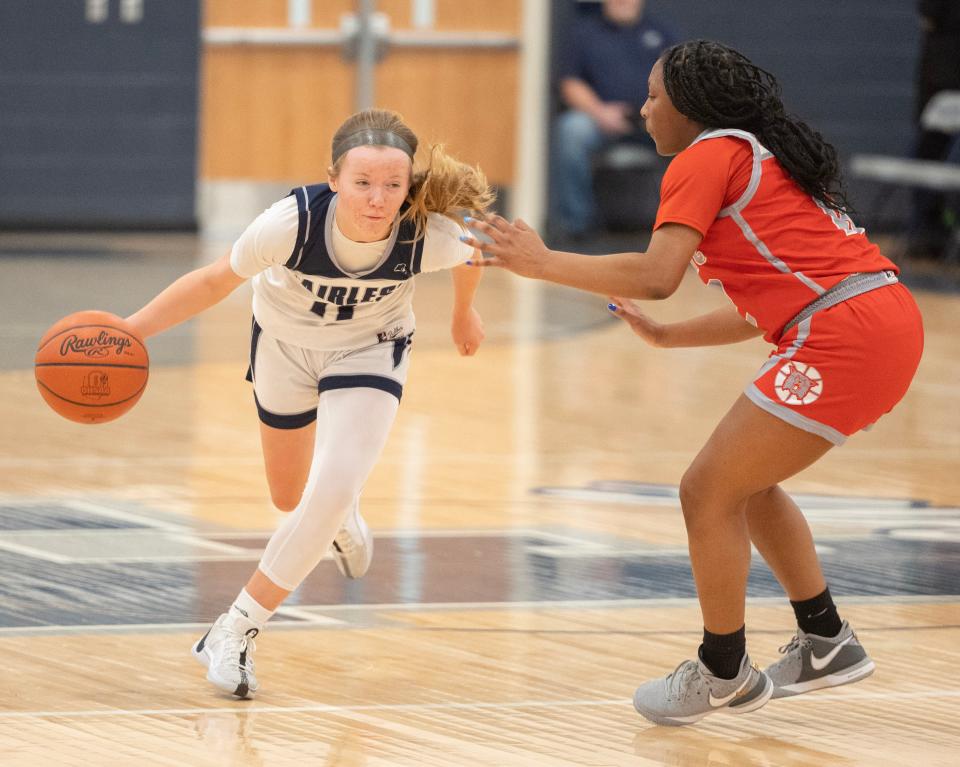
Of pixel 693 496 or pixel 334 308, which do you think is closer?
pixel 693 496

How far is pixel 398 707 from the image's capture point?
3398 mm

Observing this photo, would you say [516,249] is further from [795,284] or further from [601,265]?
[795,284]

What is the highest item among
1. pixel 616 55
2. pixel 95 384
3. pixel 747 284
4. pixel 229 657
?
pixel 747 284

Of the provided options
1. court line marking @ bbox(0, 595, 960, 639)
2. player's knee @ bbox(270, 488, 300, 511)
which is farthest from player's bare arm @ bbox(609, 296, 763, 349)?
player's knee @ bbox(270, 488, 300, 511)

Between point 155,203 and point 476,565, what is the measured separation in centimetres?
861

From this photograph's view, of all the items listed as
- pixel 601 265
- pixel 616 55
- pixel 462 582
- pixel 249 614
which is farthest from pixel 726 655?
pixel 616 55

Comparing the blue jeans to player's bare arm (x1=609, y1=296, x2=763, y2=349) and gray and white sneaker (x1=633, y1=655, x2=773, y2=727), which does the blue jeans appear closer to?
player's bare arm (x1=609, y1=296, x2=763, y2=349)

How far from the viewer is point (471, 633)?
155 inches

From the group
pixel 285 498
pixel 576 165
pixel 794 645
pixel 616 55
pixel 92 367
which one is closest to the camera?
pixel 794 645

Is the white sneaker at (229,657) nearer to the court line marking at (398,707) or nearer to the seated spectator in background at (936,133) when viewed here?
the court line marking at (398,707)

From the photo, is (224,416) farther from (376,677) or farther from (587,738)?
(587,738)

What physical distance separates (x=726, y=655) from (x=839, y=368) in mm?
630

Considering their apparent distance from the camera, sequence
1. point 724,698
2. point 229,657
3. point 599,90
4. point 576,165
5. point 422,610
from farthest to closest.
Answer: point 576,165, point 599,90, point 422,610, point 229,657, point 724,698

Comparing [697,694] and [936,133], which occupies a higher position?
[697,694]
